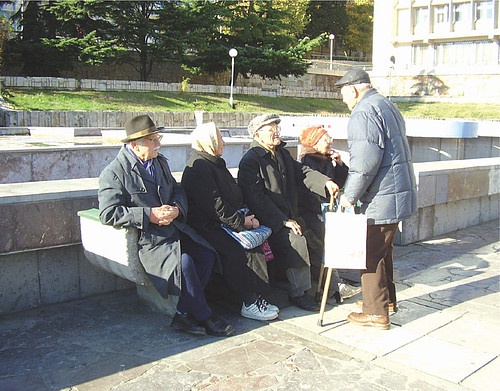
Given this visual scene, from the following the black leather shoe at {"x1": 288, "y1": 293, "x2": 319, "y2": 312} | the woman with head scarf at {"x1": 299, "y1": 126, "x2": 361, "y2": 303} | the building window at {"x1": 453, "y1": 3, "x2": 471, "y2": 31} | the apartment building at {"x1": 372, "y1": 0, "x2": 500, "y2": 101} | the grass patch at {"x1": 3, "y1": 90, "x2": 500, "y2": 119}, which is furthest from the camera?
the building window at {"x1": 453, "y1": 3, "x2": 471, "y2": 31}

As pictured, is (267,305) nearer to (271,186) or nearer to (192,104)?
(271,186)

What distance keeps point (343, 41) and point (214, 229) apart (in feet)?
219

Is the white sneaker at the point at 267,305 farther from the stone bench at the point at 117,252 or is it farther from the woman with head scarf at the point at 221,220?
the stone bench at the point at 117,252

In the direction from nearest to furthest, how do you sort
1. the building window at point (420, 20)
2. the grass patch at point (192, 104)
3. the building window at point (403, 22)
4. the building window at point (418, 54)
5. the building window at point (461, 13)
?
the grass patch at point (192, 104) < the building window at point (461, 13) < the building window at point (420, 20) < the building window at point (418, 54) < the building window at point (403, 22)

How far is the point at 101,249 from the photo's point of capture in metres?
4.55

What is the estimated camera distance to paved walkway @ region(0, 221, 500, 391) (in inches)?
140

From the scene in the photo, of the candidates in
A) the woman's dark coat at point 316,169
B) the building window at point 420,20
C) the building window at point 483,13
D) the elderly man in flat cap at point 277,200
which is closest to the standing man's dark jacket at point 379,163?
the elderly man in flat cap at point 277,200

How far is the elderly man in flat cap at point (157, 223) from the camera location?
427cm

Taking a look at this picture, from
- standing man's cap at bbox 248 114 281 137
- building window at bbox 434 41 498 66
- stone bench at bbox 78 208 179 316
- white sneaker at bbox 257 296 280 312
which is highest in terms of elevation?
building window at bbox 434 41 498 66

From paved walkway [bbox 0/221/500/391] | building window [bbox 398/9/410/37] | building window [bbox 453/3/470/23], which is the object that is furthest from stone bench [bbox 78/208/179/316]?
building window [bbox 398/9/410/37]

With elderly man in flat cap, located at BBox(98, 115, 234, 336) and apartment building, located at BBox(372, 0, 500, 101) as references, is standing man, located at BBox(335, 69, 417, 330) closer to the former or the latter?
elderly man in flat cap, located at BBox(98, 115, 234, 336)

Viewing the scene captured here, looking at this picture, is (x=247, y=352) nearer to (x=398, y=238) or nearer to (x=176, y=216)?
(x=176, y=216)

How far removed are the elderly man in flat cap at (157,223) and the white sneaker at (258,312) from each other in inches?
12.8

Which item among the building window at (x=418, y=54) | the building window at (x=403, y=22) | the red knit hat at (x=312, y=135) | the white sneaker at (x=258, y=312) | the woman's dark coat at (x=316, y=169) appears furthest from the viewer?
the building window at (x=403, y=22)
